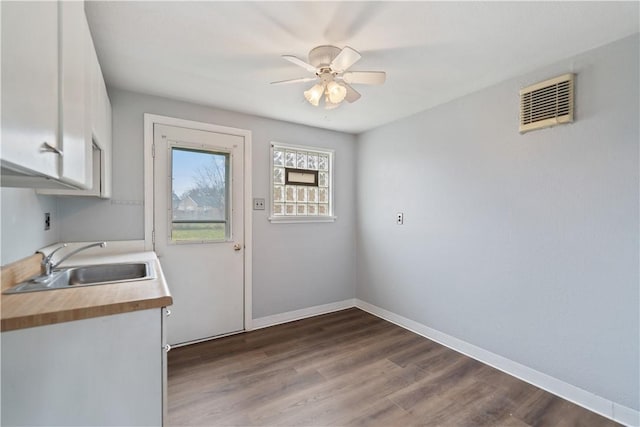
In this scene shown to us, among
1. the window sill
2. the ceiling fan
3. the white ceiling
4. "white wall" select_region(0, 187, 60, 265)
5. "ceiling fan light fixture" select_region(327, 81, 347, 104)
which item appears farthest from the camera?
the window sill

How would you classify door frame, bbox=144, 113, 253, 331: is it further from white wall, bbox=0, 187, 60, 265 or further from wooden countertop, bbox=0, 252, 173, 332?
wooden countertop, bbox=0, 252, 173, 332

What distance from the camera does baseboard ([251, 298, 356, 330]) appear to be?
315cm

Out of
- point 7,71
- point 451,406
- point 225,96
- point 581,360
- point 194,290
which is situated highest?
point 225,96

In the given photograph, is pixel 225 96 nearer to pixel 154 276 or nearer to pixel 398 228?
pixel 154 276

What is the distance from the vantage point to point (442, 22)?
159 cm

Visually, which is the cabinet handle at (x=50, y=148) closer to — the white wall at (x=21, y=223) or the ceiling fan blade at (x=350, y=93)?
the white wall at (x=21, y=223)

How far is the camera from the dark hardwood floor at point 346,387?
1778 mm

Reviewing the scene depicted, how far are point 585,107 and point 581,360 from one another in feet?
5.60

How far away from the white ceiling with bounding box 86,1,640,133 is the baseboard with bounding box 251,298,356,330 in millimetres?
2379

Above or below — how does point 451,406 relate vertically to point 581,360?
below

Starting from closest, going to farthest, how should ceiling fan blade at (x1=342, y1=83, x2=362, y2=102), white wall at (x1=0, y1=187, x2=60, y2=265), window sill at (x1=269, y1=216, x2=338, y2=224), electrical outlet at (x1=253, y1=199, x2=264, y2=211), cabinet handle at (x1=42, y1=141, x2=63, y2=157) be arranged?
cabinet handle at (x1=42, y1=141, x2=63, y2=157) < white wall at (x1=0, y1=187, x2=60, y2=265) < ceiling fan blade at (x1=342, y1=83, x2=362, y2=102) < electrical outlet at (x1=253, y1=199, x2=264, y2=211) < window sill at (x1=269, y1=216, x2=338, y2=224)

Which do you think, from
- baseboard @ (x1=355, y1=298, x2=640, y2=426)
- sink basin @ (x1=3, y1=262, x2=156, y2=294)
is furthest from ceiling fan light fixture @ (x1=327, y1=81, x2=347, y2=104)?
baseboard @ (x1=355, y1=298, x2=640, y2=426)

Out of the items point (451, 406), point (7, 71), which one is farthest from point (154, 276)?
point (451, 406)

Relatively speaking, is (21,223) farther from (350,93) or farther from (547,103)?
(547,103)
